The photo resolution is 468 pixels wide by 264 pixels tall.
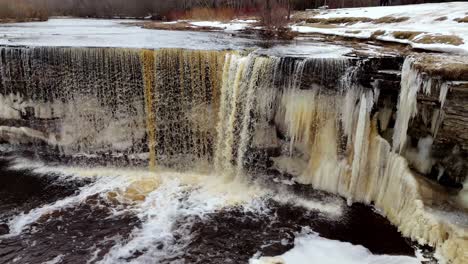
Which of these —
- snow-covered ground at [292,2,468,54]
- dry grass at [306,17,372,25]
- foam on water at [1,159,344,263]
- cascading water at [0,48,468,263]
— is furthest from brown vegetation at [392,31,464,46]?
dry grass at [306,17,372,25]

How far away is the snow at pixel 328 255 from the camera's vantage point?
6688mm

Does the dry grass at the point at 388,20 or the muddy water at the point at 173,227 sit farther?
the dry grass at the point at 388,20

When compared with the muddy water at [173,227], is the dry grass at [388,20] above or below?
above

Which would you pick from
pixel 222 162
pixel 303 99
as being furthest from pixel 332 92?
pixel 222 162

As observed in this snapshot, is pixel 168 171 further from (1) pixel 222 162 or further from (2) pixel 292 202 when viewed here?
(2) pixel 292 202

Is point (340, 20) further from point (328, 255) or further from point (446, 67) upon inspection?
point (328, 255)

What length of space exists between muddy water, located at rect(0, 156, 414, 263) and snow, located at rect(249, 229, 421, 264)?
0.15 metres

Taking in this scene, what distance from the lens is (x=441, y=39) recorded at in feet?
34.7

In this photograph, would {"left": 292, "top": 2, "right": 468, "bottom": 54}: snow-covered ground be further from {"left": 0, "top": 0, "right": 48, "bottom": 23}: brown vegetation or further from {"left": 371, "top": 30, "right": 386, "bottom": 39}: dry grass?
{"left": 0, "top": 0, "right": 48, "bottom": 23}: brown vegetation

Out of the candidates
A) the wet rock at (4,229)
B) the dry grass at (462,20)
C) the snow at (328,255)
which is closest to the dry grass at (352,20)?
the dry grass at (462,20)

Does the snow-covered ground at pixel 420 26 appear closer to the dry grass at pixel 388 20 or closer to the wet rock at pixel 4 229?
the dry grass at pixel 388 20

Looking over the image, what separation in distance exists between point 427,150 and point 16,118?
10563 mm

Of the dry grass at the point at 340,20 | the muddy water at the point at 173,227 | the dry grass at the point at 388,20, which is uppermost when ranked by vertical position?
the dry grass at the point at 340,20

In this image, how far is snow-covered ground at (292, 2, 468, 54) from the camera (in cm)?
1070
